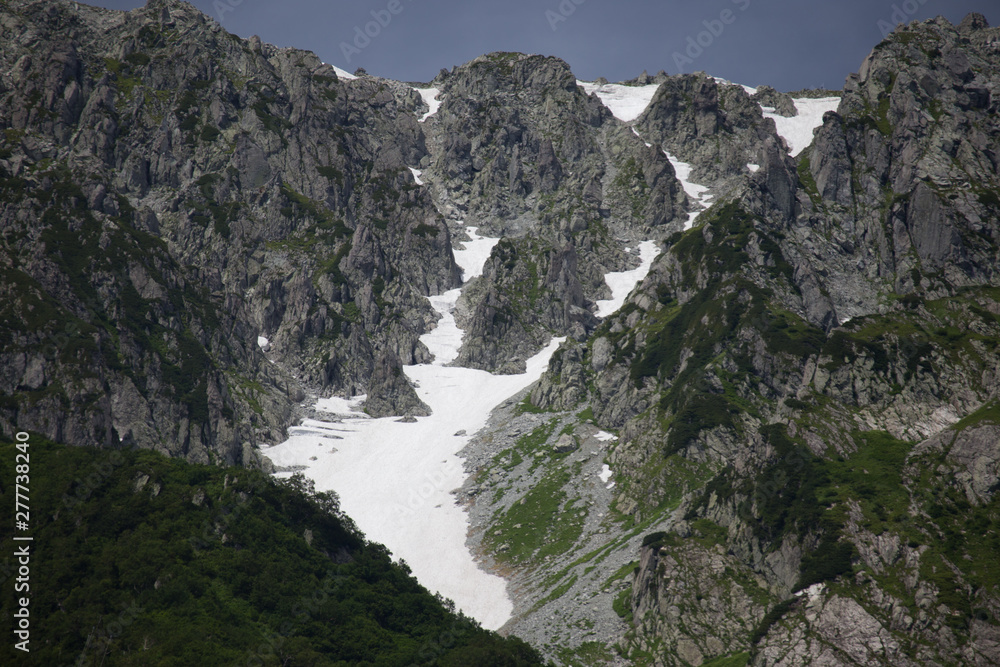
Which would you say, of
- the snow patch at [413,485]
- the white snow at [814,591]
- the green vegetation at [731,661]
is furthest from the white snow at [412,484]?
the white snow at [814,591]

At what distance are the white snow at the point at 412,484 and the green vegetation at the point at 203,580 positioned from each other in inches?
1166

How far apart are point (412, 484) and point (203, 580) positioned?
296 ft

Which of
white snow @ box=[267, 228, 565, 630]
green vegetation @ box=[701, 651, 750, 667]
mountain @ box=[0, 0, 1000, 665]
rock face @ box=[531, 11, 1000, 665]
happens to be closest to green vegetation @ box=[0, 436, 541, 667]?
green vegetation @ box=[701, 651, 750, 667]

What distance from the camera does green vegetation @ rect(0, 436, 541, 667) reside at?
6638 centimetres

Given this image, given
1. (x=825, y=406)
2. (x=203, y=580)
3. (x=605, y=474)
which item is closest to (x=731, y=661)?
(x=825, y=406)

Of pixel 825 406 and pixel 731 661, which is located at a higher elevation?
pixel 825 406

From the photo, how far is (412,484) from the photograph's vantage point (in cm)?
16425

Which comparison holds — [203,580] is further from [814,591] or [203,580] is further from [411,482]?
[411,482]

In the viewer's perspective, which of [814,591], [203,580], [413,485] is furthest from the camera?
[413,485]

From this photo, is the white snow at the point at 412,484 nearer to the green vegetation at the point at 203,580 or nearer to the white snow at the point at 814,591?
the green vegetation at the point at 203,580

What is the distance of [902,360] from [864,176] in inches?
4398

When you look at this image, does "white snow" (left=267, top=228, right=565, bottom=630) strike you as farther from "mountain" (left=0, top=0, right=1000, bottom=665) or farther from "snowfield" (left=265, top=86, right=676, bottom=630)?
"mountain" (left=0, top=0, right=1000, bottom=665)

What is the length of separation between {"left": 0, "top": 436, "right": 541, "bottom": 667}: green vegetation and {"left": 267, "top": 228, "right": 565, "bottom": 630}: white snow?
2962cm

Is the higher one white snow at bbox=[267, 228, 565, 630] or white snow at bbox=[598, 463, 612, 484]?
white snow at bbox=[267, 228, 565, 630]
